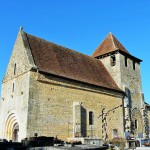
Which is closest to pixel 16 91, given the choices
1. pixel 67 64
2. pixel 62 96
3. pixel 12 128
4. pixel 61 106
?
pixel 12 128

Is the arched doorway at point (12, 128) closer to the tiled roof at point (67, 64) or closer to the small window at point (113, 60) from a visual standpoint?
the tiled roof at point (67, 64)

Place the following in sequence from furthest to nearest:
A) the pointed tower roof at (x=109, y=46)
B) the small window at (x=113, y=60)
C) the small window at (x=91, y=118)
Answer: the pointed tower roof at (x=109, y=46) < the small window at (x=113, y=60) < the small window at (x=91, y=118)

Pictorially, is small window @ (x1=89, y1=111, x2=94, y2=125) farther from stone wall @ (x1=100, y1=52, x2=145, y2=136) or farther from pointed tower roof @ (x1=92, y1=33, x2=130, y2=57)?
pointed tower roof @ (x1=92, y1=33, x2=130, y2=57)

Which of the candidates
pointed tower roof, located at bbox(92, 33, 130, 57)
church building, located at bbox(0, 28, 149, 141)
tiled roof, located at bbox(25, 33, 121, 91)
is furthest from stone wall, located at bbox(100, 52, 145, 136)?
tiled roof, located at bbox(25, 33, 121, 91)

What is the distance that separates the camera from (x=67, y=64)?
987 inches

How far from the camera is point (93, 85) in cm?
2547

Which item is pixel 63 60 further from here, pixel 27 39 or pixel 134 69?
pixel 134 69

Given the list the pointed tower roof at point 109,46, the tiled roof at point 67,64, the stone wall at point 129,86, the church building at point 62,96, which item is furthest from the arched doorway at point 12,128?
the pointed tower roof at point 109,46

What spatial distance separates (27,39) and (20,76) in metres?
3.88

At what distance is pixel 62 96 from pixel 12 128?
5.35 meters

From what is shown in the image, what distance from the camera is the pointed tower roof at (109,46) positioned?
106 ft

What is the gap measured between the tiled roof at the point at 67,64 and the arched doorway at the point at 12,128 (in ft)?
17.1

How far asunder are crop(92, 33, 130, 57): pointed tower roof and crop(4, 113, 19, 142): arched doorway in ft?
51.2

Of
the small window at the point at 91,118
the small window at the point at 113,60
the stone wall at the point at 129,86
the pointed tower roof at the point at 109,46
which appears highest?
the pointed tower roof at the point at 109,46
